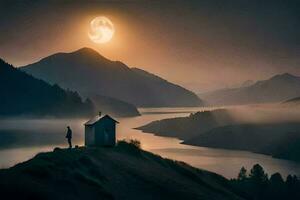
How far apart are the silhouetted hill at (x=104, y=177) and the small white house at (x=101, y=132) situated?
2.05 metres

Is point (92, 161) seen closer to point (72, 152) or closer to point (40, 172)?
point (72, 152)

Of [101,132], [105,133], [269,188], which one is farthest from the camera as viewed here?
[269,188]

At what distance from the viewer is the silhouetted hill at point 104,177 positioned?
48863mm

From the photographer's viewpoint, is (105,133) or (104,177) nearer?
(104,177)

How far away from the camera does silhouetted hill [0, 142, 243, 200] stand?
48.9 metres

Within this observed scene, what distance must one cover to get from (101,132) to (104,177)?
1836 centimetres

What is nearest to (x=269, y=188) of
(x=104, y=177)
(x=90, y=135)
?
(x=90, y=135)

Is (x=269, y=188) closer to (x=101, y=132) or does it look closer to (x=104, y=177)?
(x=101, y=132)

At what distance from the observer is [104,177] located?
199ft

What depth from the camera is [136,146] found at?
81438 millimetres

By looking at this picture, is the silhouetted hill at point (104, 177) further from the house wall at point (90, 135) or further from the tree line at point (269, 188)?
the tree line at point (269, 188)

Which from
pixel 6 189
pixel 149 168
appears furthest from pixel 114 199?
pixel 149 168

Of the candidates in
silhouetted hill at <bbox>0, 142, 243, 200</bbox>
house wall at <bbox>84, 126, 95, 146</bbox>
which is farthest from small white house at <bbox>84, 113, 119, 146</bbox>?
silhouetted hill at <bbox>0, 142, 243, 200</bbox>

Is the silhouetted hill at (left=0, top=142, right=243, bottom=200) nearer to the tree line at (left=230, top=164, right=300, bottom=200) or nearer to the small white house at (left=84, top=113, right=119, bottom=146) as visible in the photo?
the small white house at (left=84, top=113, right=119, bottom=146)
